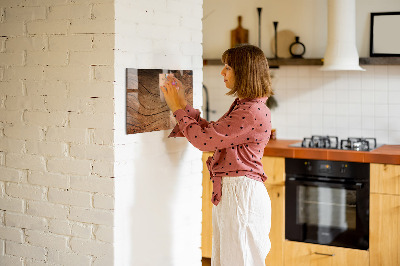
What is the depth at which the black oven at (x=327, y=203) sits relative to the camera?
3.94 m

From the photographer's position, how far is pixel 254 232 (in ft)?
8.91

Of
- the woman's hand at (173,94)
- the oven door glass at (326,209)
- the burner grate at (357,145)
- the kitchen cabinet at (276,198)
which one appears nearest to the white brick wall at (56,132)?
the woman's hand at (173,94)

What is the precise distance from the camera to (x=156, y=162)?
2863 mm

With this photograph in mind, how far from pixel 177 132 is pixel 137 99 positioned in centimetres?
31

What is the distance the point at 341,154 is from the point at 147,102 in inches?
67.8

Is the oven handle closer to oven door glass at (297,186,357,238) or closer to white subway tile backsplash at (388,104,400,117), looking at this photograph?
oven door glass at (297,186,357,238)

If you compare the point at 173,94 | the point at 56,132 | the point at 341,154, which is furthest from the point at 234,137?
the point at 341,154

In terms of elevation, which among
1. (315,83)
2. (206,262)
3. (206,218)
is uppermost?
(315,83)

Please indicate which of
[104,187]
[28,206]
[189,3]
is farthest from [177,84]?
[28,206]

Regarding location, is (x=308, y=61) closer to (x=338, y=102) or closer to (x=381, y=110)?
(x=338, y=102)

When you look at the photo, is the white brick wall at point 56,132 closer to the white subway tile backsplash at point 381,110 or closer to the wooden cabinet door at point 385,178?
the wooden cabinet door at point 385,178

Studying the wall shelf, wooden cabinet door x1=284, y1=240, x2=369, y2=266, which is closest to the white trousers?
wooden cabinet door x1=284, y1=240, x2=369, y2=266

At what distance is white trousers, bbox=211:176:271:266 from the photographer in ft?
8.84

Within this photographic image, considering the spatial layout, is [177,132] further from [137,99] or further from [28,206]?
[28,206]
